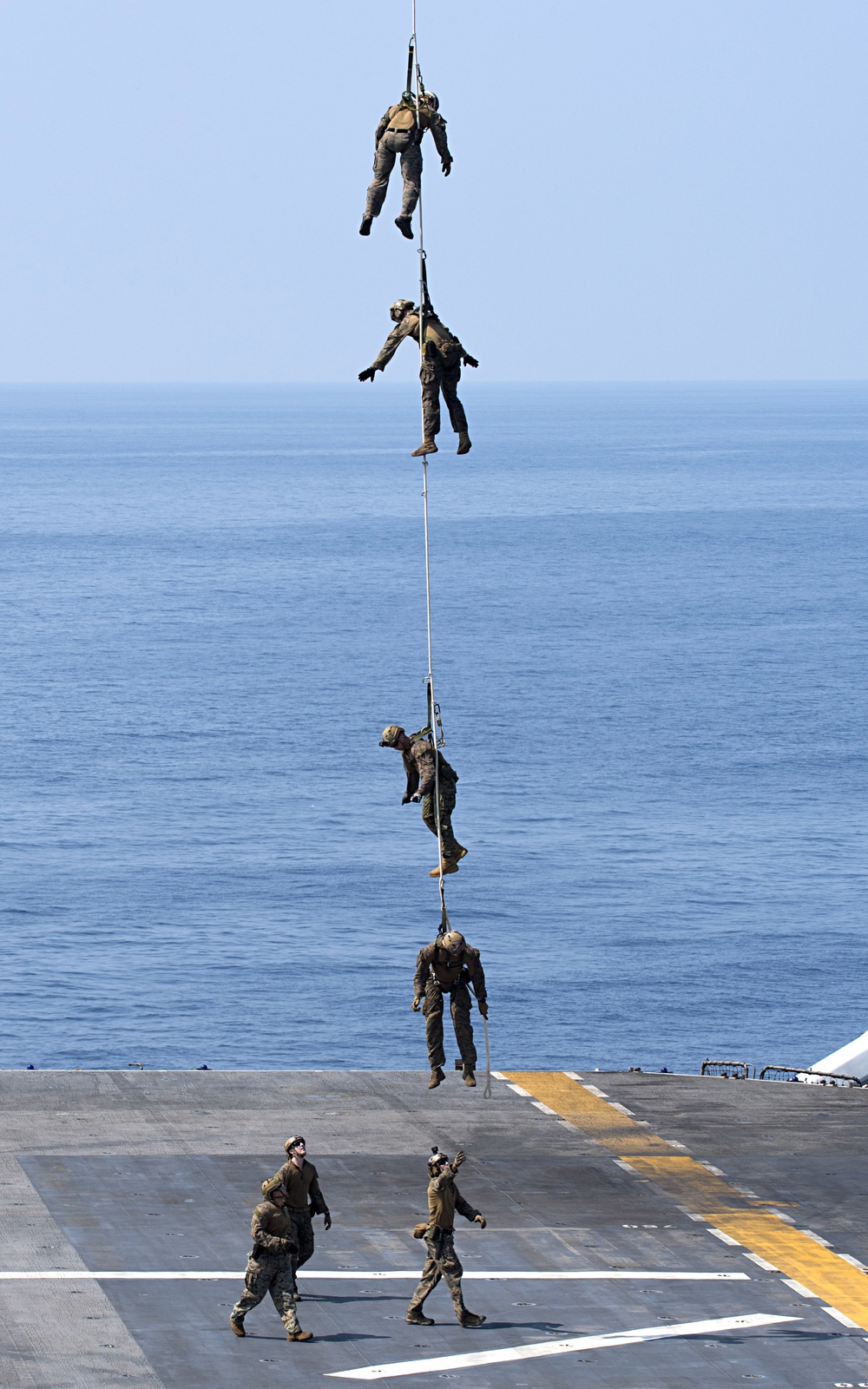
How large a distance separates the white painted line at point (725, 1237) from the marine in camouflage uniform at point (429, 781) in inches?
277

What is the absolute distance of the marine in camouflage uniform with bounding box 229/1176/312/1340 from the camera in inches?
1052

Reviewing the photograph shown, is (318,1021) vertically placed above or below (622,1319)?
below

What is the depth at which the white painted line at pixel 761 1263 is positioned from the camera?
3052 centimetres

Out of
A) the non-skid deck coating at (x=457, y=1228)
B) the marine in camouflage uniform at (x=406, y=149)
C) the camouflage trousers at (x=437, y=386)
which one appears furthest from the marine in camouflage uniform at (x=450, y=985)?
the marine in camouflage uniform at (x=406, y=149)

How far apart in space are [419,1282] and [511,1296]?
4.19ft

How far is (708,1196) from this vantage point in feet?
111

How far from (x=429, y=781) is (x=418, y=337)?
6.21m

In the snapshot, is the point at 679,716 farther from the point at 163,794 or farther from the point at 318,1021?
the point at 318,1021

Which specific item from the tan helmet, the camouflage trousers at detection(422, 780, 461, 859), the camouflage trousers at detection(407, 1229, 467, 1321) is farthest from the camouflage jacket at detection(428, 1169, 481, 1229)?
the tan helmet

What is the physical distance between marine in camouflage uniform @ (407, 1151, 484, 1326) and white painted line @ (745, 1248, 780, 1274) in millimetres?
5001

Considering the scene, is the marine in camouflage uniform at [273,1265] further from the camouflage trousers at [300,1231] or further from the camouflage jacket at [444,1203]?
the camouflage jacket at [444,1203]

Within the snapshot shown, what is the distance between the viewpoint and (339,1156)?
117 ft

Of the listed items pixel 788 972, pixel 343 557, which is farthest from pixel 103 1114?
pixel 343 557

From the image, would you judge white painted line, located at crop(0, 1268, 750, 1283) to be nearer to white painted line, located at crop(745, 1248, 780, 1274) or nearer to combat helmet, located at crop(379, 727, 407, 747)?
white painted line, located at crop(745, 1248, 780, 1274)
